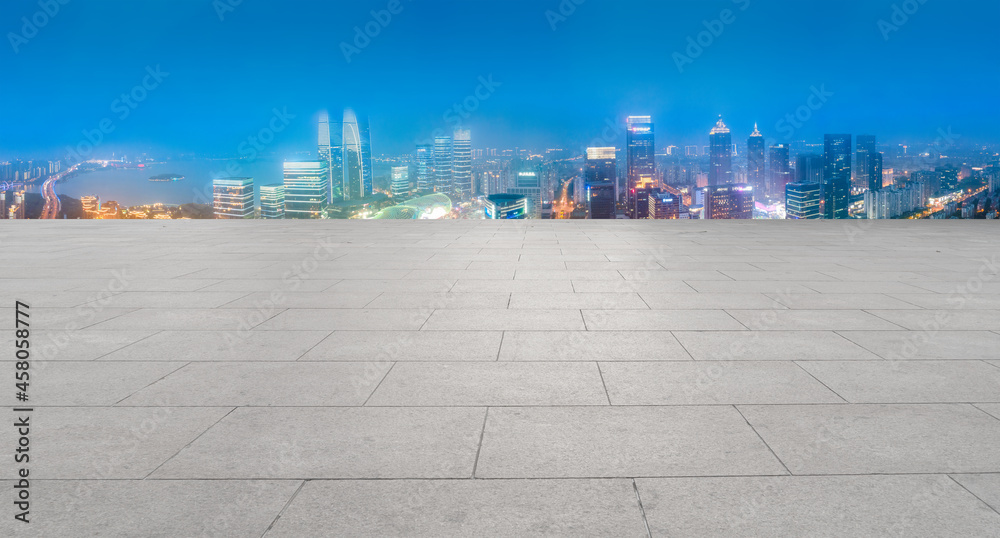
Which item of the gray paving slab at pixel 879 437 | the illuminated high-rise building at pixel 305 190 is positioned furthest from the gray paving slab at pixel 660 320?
the illuminated high-rise building at pixel 305 190

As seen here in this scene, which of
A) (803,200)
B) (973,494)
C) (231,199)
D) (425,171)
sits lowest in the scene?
(973,494)

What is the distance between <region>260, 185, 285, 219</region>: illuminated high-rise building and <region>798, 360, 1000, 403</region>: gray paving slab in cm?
2851

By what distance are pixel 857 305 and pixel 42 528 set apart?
355 inches

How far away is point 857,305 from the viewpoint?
28.5 feet

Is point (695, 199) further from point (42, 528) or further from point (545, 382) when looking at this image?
point (42, 528)

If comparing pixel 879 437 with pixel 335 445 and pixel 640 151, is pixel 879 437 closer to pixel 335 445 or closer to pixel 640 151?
pixel 335 445

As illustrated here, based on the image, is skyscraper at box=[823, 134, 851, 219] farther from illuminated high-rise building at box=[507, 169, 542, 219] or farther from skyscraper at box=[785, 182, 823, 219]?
illuminated high-rise building at box=[507, 169, 542, 219]

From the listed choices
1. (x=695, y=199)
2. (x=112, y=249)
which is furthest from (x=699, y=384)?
(x=695, y=199)

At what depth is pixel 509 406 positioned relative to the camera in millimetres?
4781

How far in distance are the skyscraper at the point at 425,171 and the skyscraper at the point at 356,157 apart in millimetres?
6357

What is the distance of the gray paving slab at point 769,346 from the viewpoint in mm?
6164

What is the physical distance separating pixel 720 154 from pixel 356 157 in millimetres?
47477

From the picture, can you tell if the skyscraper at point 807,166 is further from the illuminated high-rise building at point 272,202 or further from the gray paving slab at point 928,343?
the gray paving slab at point 928,343

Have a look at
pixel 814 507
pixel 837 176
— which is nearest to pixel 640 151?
pixel 837 176
